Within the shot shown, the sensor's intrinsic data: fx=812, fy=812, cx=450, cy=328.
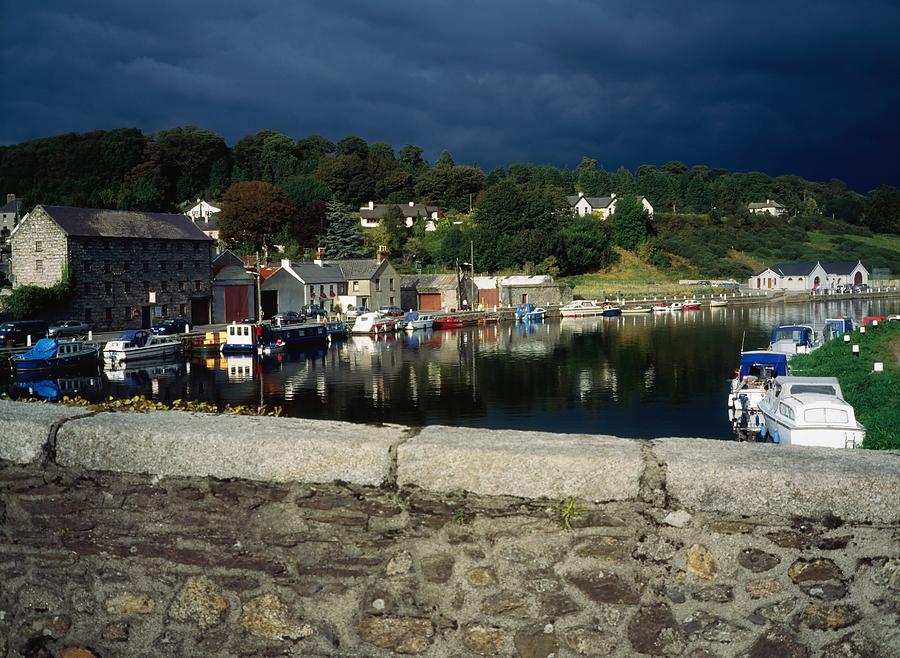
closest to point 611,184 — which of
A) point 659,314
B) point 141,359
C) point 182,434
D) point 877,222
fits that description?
point 877,222

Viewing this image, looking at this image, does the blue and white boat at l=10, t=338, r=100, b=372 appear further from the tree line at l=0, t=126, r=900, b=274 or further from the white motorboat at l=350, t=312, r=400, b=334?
the tree line at l=0, t=126, r=900, b=274

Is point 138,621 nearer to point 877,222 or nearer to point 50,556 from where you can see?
point 50,556

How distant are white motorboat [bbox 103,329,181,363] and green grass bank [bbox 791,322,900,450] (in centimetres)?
3395

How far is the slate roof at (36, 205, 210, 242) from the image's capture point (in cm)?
5547

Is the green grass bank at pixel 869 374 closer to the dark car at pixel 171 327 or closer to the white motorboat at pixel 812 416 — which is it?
the white motorboat at pixel 812 416

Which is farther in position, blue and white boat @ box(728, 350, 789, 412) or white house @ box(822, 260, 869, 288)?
white house @ box(822, 260, 869, 288)

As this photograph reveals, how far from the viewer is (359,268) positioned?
253ft

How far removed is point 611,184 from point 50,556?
149 metres

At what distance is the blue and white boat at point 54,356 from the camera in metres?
39.3

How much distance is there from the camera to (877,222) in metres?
151

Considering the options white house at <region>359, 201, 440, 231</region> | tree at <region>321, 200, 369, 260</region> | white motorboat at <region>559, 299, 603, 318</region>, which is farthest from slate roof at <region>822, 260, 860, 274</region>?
tree at <region>321, 200, 369, 260</region>

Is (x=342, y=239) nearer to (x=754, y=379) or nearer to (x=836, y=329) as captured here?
(x=836, y=329)

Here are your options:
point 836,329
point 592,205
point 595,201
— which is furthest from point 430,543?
point 595,201

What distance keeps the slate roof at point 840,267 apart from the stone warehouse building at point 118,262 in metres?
89.4
